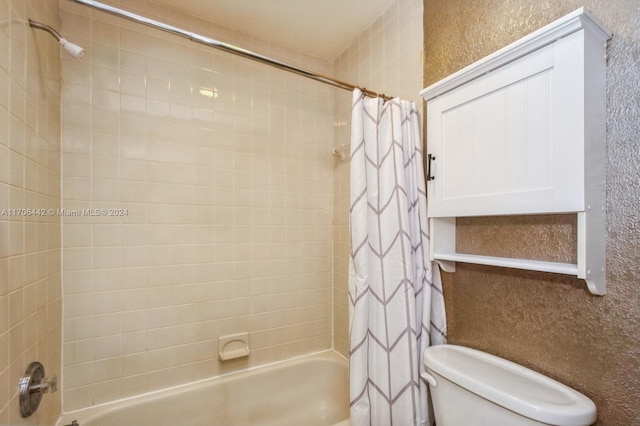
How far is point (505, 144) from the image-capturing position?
0.91m

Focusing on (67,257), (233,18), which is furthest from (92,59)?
(67,257)

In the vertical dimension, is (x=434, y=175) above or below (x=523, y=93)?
below

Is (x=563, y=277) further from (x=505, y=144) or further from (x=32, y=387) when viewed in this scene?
(x=32, y=387)

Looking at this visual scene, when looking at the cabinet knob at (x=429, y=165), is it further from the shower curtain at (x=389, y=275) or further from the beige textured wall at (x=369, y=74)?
the beige textured wall at (x=369, y=74)

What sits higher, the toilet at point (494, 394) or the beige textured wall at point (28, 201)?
the beige textured wall at point (28, 201)

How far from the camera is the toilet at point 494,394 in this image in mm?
732

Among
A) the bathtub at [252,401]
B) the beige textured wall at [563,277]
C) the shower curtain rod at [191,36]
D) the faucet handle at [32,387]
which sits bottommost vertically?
the bathtub at [252,401]

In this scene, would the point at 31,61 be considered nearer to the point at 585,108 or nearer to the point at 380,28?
the point at 380,28

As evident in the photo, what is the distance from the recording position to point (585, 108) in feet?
2.42

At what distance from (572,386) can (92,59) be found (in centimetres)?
224

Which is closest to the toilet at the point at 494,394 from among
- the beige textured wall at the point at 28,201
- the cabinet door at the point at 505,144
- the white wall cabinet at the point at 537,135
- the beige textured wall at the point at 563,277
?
the beige textured wall at the point at 563,277

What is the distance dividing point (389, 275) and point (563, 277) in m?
0.54

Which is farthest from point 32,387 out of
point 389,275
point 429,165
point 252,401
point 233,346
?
point 429,165

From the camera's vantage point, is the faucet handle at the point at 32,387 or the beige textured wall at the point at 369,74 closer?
the faucet handle at the point at 32,387
